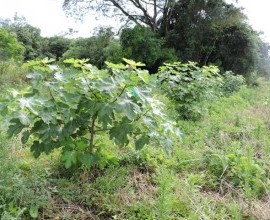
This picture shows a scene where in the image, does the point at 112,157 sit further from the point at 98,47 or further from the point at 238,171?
the point at 98,47

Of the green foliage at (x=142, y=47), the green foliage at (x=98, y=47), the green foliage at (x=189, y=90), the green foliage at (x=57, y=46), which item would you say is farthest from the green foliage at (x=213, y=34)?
the green foliage at (x=57, y=46)

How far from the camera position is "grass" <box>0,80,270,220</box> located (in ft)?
7.59

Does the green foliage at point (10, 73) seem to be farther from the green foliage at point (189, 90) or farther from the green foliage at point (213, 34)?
the green foliage at point (213, 34)

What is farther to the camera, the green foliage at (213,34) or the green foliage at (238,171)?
the green foliage at (213,34)

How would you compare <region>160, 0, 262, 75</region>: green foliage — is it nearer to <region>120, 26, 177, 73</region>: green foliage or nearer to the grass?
<region>120, 26, 177, 73</region>: green foliage

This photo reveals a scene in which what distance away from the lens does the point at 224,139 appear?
429 centimetres

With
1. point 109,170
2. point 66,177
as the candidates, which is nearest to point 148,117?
point 109,170

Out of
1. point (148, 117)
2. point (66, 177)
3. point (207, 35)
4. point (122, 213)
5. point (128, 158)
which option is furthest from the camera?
point (207, 35)

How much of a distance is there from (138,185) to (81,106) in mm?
914

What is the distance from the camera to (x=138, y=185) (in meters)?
2.84

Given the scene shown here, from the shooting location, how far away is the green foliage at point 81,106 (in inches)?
89.9

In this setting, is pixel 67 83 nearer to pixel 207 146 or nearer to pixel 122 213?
pixel 122 213

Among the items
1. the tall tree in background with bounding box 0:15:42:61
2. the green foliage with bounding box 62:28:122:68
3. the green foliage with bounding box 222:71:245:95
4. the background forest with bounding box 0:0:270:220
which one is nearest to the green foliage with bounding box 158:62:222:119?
the background forest with bounding box 0:0:270:220

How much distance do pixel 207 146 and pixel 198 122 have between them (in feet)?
4.17
